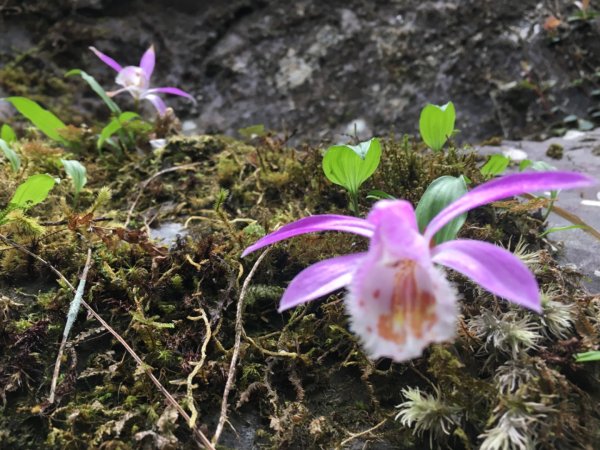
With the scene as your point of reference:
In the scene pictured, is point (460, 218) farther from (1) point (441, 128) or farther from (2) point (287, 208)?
(2) point (287, 208)

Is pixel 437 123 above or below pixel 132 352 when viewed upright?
above

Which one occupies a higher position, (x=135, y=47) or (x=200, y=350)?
(x=135, y=47)

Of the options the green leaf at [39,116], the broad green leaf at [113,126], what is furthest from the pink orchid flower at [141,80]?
the green leaf at [39,116]

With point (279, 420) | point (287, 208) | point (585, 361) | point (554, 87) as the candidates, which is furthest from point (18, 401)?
point (554, 87)

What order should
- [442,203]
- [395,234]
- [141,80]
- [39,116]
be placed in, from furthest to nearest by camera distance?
[141,80] < [39,116] < [442,203] < [395,234]

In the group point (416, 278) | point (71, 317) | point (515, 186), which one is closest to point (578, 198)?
point (515, 186)

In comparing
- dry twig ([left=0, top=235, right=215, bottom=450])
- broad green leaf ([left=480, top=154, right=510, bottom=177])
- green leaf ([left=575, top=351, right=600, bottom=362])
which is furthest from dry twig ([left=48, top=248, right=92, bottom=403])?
broad green leaf ([left=480, top=154, right=510, bottom=177])

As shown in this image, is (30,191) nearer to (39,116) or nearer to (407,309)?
(39,116)
